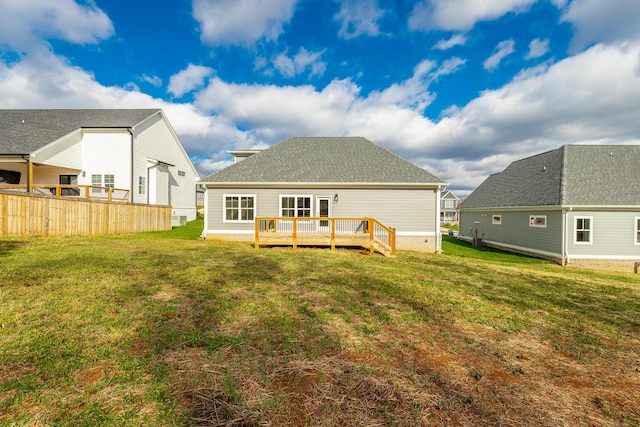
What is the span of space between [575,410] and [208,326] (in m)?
4.26

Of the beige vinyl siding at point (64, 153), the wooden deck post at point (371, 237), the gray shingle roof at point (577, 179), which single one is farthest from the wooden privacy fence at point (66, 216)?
the gray shingle roof at point (577, 179)

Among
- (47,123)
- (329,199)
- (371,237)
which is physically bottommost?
(371,237)

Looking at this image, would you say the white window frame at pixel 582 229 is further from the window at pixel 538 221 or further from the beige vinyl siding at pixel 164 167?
the beige vinyl siding at pixel 164 167

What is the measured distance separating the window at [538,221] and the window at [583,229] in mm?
1379

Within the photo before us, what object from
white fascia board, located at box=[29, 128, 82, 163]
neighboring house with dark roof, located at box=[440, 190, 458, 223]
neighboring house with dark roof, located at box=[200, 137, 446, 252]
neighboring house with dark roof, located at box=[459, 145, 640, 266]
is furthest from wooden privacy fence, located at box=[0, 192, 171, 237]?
neighboring house with dark roof, located at box=[440, 190, 458, 223]

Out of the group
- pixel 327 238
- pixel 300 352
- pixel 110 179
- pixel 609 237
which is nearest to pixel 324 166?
pixel 327 238

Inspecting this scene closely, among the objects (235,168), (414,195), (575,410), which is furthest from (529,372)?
(235,168)

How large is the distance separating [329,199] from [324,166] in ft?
7.29

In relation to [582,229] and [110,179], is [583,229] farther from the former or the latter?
[110,179]

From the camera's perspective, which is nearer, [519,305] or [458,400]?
[458,400]

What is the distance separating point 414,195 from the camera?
14.1 meters

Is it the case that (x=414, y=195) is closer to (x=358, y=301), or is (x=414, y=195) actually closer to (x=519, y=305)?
(x=519, y=305)

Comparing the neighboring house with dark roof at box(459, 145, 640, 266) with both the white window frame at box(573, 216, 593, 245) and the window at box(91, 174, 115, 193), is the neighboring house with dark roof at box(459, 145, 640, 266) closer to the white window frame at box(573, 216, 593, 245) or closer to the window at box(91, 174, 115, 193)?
the white window frame at box(573, 216, 593, 245)

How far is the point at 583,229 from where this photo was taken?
553 inches
